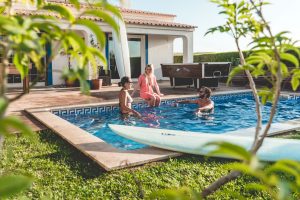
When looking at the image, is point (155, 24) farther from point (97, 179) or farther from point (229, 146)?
point (229, 146)

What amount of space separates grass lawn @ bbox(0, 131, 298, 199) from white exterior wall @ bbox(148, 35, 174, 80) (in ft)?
49.4

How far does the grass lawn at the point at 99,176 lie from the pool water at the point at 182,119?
84.7 inches

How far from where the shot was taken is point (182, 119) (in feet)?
29.7

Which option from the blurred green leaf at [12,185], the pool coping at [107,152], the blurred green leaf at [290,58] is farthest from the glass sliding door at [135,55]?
the blurred green leaf at [12,185]

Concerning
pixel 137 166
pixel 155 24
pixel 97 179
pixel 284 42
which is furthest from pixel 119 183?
pixel 155 24

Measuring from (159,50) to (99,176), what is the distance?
16.4 meters

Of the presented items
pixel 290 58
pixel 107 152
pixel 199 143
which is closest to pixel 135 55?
pixel 199 143

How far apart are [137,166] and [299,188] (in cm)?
341

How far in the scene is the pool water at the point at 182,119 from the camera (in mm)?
7819

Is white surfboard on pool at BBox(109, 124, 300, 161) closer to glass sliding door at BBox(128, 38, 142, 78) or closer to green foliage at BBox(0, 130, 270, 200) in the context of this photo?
green foliage at BBox(0, 130, 270, 200)

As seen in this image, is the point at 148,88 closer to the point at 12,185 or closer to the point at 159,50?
the point at 12,185

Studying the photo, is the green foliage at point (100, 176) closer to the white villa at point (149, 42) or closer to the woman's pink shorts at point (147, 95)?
the woman's pink shorts at point (147, 95)

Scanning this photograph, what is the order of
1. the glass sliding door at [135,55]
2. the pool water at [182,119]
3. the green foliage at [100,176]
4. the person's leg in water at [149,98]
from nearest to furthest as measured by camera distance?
the green foliage at [100,176] < the pool water at [182,119] < the person's leg in water at [149,98] < the glass sliding door at [135,55]

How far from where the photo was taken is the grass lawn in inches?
129
